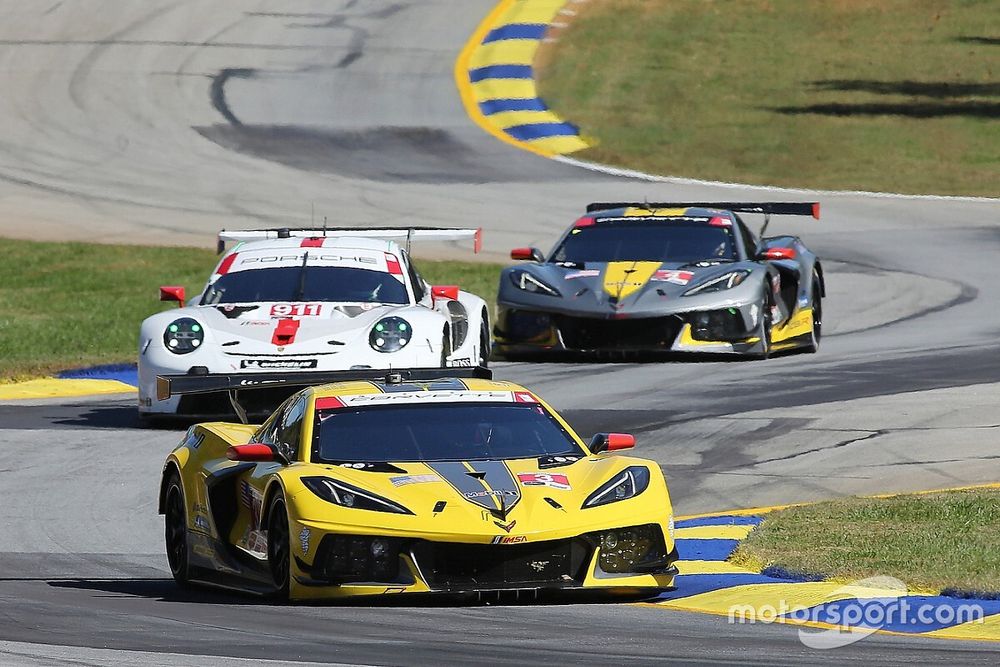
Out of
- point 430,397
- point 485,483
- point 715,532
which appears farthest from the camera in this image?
point 715,532

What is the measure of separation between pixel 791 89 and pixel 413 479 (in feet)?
95.2

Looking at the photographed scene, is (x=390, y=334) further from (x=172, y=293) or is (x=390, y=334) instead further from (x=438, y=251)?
(x=438, y=251)

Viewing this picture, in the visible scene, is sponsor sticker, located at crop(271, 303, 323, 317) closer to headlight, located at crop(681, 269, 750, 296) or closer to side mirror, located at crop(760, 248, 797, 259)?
headlight, located at crop(681, 269, 750, 296)

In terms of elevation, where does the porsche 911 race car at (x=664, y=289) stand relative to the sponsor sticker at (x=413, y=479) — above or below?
below

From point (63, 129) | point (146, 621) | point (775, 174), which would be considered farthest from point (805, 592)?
point (63, 129)

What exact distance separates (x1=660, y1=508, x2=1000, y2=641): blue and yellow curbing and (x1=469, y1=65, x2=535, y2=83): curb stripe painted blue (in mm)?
27341

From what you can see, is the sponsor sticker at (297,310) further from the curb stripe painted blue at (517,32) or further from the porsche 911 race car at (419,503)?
the curb stripe painted blue at (517,32)

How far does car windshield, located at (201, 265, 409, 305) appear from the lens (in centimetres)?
1516

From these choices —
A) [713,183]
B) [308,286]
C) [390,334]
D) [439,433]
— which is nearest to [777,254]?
[308,286]

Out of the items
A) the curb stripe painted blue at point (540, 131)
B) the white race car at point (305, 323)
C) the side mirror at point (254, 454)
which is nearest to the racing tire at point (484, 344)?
the white race car at point (305, 323)

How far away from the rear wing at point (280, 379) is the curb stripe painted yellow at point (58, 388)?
2.79 metres

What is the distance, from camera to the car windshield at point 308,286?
15.2m

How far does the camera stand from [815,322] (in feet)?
60.4

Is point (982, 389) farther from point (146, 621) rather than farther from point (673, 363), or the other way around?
point (146, 621)
